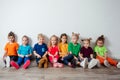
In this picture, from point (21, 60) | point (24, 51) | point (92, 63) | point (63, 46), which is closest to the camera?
point (92, 63)

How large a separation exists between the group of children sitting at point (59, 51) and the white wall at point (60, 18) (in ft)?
0.44

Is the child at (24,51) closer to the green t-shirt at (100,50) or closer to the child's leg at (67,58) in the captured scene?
the child's leg at (67,58)

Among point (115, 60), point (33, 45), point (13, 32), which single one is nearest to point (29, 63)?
point (33, 45)

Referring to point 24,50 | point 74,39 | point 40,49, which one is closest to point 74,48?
point 74,39

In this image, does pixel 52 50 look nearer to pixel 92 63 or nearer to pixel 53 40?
pixel 53 40

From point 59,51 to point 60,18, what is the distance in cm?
59

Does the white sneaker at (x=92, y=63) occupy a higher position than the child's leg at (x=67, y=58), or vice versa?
the child's leg at (x=67, y=58)

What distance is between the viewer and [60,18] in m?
3.57

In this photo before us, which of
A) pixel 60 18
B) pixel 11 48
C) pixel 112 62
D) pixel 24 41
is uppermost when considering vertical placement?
pixel 60 18

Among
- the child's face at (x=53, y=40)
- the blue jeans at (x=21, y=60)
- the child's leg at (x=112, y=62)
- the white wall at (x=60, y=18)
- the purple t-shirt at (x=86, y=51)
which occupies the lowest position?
the child's leg at (x=112, y=62)

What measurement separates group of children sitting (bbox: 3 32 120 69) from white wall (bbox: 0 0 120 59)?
5.3 inches

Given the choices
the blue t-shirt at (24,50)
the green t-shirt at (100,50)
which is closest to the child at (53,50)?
the blue t-shirt at (24,50)

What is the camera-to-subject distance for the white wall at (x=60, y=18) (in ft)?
11.5

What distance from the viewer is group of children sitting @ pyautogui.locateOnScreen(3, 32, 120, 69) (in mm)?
3348
